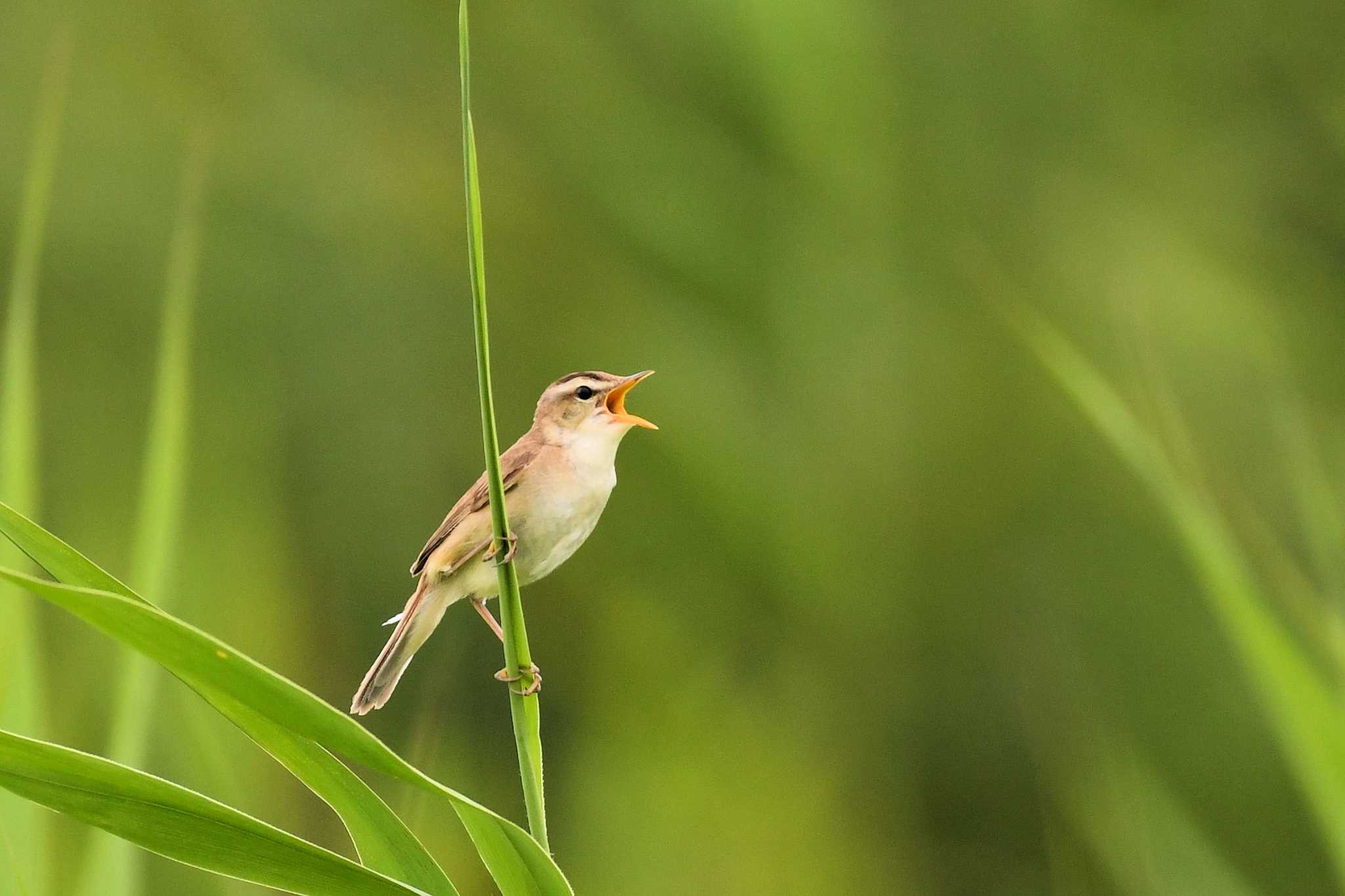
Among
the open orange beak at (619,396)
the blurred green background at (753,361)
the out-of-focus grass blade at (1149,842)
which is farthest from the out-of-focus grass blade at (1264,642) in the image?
the blurred green background at (753,361)

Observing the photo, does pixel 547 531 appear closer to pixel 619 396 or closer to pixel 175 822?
pixel 619 396

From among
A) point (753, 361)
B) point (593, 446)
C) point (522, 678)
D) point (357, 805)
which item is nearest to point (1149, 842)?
point (593, 446)

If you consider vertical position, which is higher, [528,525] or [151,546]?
[528,525]

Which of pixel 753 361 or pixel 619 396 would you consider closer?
pixel 619 396

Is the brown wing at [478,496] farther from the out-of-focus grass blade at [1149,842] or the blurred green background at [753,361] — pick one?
the blurred green background at [753,361]

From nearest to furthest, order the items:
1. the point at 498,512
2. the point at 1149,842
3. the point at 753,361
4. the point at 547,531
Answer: the point at 498,512, the point at 547,531, the point at 1149,842, the point at 753,361

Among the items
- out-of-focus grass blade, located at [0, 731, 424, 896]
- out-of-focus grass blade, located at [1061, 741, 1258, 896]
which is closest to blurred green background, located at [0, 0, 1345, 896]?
out-of-focus grass blade, located at [1061, 741, 1258, 896]

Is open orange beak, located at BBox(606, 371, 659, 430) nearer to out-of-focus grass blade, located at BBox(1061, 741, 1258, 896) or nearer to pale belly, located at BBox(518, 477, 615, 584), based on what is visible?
pale belly, located at BBox(518, 477, 615, 584)
